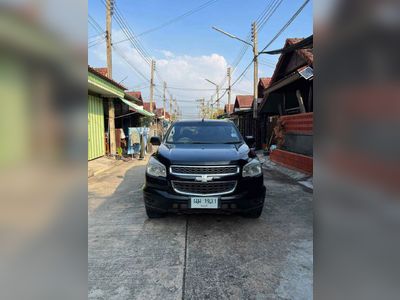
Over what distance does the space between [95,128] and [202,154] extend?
8.93 m

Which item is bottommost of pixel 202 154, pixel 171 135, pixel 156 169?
pixel 156 169

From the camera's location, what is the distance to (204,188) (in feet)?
12.6

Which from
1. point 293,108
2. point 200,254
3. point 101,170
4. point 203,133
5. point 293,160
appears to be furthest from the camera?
point 293,108

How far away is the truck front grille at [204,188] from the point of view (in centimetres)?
384

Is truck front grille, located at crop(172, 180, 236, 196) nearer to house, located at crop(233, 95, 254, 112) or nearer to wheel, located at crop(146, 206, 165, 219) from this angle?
wheel, located at crop(146, 206, 165, 219)

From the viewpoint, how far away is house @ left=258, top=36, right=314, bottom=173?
800 cm

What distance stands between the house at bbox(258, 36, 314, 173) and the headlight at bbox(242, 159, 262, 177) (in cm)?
307

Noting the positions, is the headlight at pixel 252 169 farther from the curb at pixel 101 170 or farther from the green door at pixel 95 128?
A: the green door at pixel 95 128

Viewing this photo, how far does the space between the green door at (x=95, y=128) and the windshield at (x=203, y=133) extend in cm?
648

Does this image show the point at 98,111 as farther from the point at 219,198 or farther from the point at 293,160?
the point at 219,198

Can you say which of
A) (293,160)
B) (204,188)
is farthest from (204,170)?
(293,160)
